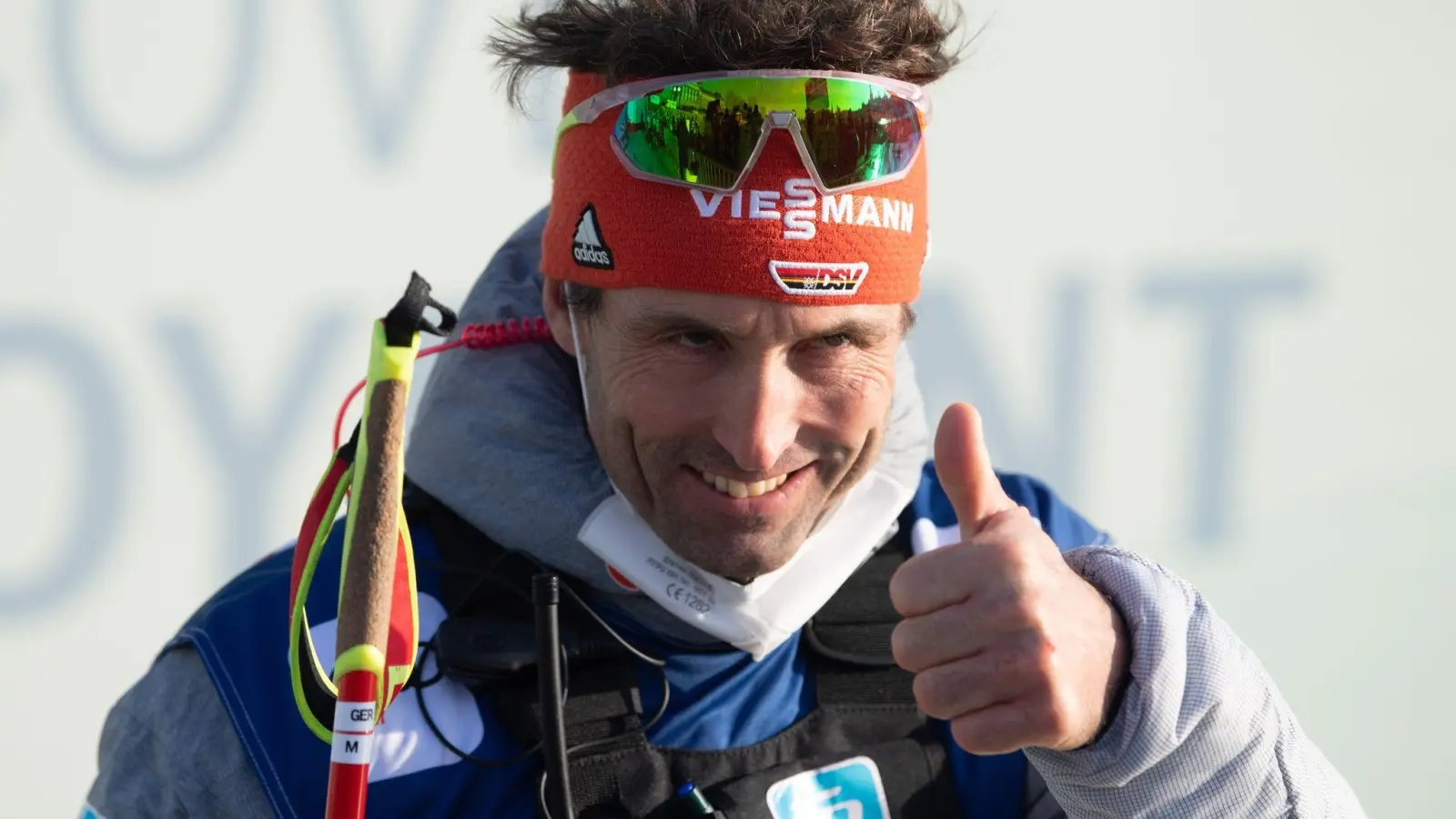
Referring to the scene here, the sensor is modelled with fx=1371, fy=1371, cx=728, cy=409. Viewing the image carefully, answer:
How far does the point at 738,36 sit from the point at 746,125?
0.08 metres

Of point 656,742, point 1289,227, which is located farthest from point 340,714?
point 1289,227

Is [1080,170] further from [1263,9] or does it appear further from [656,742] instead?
[656,742]

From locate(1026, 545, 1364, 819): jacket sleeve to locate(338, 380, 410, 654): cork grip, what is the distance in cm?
56

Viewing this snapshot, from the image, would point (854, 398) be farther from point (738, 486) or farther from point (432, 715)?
point (432, 715)

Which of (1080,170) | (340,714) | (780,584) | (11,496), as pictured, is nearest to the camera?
(340,714)

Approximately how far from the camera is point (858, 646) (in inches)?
55.9

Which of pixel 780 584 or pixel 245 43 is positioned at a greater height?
pixel 245 43

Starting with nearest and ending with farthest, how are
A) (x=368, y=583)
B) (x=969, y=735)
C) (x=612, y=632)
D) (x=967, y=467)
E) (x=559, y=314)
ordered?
(x=368, y=583) < (x=969, y=735) < (x=967, y=467) < (x=612, y=632) < (x=559, y=314)

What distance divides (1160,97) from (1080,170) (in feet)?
0.68

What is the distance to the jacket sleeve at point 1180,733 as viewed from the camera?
3.43 ft

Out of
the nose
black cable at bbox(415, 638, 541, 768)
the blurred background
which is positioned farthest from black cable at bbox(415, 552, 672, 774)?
the blurred background

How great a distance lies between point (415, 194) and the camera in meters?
2.08

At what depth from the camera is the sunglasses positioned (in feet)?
4.12

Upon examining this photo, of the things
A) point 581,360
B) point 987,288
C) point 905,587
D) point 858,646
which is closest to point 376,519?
point 905,587
